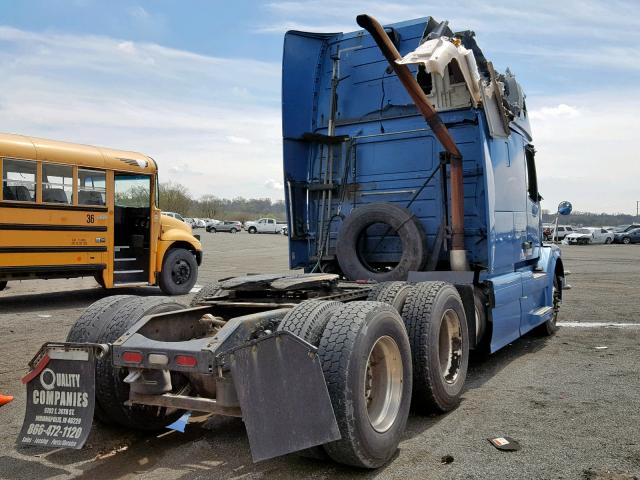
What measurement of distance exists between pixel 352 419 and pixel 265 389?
0.52 meters

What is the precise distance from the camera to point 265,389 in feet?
10.9

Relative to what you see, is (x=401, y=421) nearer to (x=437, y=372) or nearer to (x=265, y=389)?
(x=437, y=372)

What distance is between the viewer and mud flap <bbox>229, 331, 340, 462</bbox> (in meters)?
3.26

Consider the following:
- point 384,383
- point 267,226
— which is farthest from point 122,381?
point 267,226

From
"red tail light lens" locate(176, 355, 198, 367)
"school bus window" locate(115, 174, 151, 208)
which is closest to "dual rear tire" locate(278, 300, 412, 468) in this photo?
"red tail light lens" locate(176, 355, 198, 367)

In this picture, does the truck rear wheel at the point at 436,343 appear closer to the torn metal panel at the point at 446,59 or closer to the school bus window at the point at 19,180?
the torn metal panel at the point at 446,59

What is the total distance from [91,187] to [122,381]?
26.6ft

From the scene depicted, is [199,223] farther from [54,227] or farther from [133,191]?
[54,227]

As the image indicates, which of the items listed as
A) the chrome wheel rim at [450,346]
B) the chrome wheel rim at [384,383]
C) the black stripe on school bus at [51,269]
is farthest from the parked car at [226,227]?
the chrome wheel rim at [384,383]

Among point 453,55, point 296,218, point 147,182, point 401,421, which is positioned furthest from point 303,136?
point 147,182

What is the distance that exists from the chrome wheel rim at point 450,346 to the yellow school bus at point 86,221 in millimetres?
7967

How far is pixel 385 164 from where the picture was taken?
6.75 m

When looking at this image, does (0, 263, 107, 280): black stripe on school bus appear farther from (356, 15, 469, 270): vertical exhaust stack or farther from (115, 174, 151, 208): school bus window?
(356, 15, 469, 270): vertical exhaust stack

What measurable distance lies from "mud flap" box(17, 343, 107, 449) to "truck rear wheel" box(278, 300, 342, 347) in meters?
1.12
